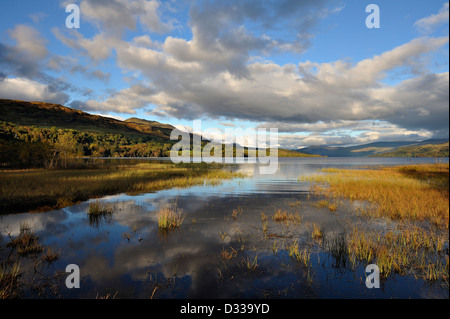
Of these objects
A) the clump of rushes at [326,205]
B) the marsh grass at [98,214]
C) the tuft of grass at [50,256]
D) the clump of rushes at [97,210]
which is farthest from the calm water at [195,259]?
the clump of rushes at [326,205]

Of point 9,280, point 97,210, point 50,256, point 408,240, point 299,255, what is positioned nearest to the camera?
point 9,280

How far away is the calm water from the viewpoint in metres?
7.09

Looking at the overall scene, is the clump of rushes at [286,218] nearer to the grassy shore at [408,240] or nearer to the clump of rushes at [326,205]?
the grassy shore at [408,240]

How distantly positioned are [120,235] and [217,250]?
18.9 ft

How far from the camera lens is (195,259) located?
9.30m

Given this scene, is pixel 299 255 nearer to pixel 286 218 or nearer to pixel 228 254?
pixel 228 254

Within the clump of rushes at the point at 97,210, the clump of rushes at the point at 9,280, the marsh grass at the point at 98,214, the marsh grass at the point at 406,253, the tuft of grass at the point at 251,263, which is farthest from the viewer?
the clump of rushes at the point at 97,210

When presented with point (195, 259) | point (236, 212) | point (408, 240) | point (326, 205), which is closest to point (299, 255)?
point (195, 259)

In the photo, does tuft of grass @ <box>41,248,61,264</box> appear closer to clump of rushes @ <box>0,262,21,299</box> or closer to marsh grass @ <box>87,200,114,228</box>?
clump of rushes @ <box>0,262,21,299</box>

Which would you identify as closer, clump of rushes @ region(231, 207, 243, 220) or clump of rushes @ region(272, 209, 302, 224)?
clump of rushes @ region(272, 209, 302, 224)

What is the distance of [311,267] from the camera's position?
28.2 ft

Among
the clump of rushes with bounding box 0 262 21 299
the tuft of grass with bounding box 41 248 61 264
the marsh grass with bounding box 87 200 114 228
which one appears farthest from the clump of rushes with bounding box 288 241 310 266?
the marsh grass with bounding box 87 200 114 228

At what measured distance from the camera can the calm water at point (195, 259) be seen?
7090 mm
